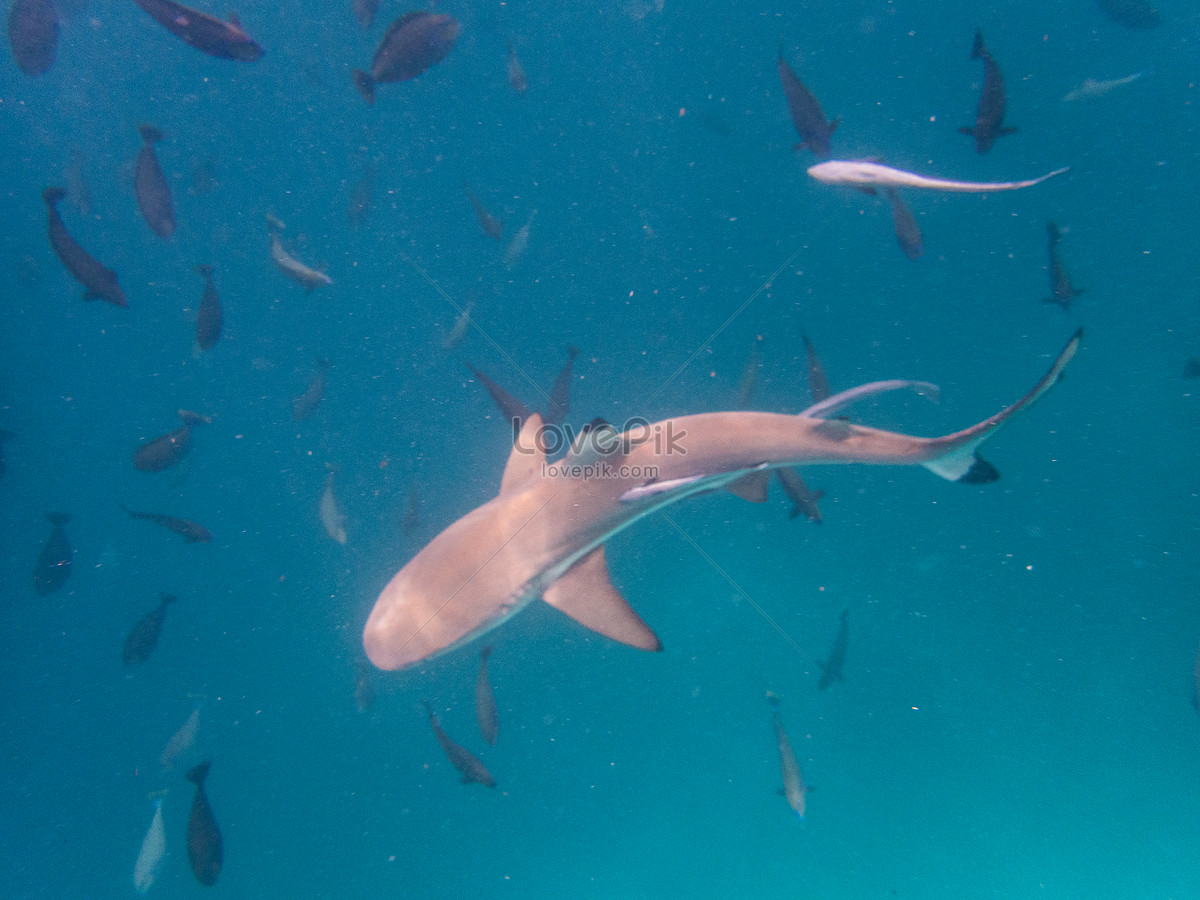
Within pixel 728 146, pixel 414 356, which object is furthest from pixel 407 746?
pixel 728 146

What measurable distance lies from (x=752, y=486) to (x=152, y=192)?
629 cm

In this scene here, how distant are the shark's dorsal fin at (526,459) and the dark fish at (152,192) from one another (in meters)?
4.61

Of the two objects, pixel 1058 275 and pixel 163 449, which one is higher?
pixel 1058 275

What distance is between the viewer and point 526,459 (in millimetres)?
3357

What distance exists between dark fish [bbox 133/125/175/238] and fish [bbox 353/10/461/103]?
2500mm

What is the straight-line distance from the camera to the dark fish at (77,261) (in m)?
4.31

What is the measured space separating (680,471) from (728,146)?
6691 millimetres

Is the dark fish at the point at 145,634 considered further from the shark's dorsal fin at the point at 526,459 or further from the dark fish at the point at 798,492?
the dark fish at the point at 798,492

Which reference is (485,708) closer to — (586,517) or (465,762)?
(465,762)

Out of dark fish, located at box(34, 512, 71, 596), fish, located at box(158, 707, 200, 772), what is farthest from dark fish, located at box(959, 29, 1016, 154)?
dark fish, located at box(34, 512, 71, 596)

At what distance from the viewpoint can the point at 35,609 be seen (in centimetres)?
970

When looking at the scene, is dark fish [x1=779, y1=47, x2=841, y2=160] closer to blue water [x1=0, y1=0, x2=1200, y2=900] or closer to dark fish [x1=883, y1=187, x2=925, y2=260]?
dark fish [x1=883, y1=187, x2=925, y2=260]

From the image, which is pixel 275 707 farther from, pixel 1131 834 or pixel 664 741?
pixel 1131 834

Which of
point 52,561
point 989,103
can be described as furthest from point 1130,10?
point 52,561
